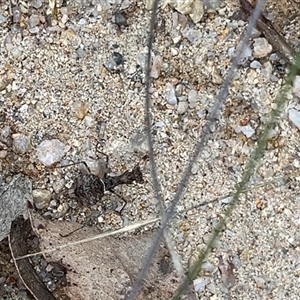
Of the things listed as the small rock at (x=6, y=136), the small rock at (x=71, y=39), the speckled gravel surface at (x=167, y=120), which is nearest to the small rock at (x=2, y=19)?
the speckled gravel surface at (x=167, y=120)

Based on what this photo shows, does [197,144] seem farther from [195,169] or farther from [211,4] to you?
[211,4]

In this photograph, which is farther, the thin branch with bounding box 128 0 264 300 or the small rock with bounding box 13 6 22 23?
the small rock with bounding box 13 6 22 23

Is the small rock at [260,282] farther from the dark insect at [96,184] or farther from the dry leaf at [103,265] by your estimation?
the dark insect at [96,184]

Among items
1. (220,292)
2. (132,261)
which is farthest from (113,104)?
(220,292)

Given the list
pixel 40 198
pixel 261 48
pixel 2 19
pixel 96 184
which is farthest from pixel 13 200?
pixel 261 48

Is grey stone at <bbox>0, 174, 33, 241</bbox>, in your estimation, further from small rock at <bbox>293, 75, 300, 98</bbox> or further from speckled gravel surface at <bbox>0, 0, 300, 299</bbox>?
small rock at <bbox>293, 75, 300, 98</bbox>

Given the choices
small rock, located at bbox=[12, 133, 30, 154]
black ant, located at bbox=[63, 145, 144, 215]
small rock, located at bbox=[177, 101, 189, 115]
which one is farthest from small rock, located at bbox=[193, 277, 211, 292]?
small rock, located at bbox=[12, 133, 30, 154]

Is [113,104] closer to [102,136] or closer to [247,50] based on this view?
[102,136]
